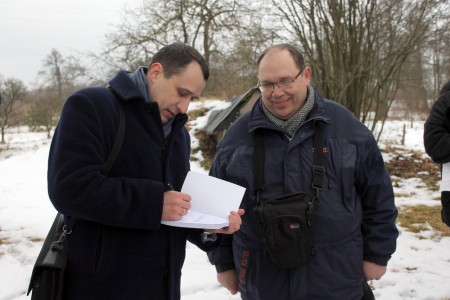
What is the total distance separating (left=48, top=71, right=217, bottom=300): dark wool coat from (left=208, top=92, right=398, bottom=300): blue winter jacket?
461 mm

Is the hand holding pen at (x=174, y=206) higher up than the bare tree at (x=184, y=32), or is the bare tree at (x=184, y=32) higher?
the bare tree at (x=184, y=32)

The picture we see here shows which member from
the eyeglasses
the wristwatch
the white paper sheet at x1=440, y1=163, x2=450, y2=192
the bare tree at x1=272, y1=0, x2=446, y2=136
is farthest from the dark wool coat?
the bare tree at x1=272, y1=0, x2=446, y2=136

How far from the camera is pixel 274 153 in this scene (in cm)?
198

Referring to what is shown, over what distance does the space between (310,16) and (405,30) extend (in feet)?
7.35

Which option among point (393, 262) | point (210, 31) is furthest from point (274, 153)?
point (210, 31)

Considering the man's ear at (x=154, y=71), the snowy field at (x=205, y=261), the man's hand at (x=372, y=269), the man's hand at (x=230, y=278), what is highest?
the man's ear at (x=154, y=71)

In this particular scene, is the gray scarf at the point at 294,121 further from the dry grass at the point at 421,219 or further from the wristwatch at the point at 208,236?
the dry grass at the point at 421,219

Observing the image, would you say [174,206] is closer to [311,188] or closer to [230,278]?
[311,188]

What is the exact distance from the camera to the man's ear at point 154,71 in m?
1.69

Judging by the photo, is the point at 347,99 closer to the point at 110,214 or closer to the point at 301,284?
the point at 301,284

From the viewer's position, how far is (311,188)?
74.7 inches

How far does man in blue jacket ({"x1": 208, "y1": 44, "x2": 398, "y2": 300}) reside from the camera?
1885 mm

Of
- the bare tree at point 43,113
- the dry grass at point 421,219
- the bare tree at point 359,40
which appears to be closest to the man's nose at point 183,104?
the dry grass at point 421,219

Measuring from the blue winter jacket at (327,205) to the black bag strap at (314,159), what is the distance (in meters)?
0.03
